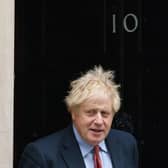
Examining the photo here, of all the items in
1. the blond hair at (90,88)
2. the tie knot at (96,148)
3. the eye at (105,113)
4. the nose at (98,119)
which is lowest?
the tie knot at (96,148)

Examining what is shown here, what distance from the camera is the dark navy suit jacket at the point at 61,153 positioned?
3920 millimetres

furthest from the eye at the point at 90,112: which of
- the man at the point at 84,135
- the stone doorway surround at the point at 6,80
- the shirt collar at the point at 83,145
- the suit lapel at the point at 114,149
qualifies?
the stone doorway surround at the point at 6,80

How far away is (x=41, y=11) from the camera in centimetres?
650

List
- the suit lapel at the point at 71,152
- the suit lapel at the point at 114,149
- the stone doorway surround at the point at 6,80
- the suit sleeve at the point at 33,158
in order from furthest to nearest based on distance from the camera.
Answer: the stone doorway surround at the point at 6,80 < the suit lapel at the point at 114,149 < the suit lapel at the point at 71,152 < the suit sleeve at the point at 33,158

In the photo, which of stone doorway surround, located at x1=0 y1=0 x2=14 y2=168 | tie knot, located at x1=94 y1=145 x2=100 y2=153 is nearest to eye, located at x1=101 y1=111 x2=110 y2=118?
tie knot, located at x1=94 y1=145 x2=100 y2=153

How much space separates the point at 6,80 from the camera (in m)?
5.73

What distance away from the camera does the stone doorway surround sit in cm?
571

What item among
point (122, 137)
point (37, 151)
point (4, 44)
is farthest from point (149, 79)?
point (37, 151)

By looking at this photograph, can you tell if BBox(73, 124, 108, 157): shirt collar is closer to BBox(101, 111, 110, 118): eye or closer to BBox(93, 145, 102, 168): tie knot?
BBox(93, 145, 102, 168): tie knot

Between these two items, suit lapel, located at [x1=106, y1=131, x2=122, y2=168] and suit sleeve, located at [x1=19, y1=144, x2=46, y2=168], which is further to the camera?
suit lapel, located at [x1=106, y1=131, x2=122, y2=168]

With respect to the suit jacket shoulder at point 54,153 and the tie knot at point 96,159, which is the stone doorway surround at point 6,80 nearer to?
the suit jacket shoulder at point 54,153

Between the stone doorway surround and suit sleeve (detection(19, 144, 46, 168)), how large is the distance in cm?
180

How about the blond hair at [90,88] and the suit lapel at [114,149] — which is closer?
the blond hair at [90,88]

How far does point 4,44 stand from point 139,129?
5.82ft
